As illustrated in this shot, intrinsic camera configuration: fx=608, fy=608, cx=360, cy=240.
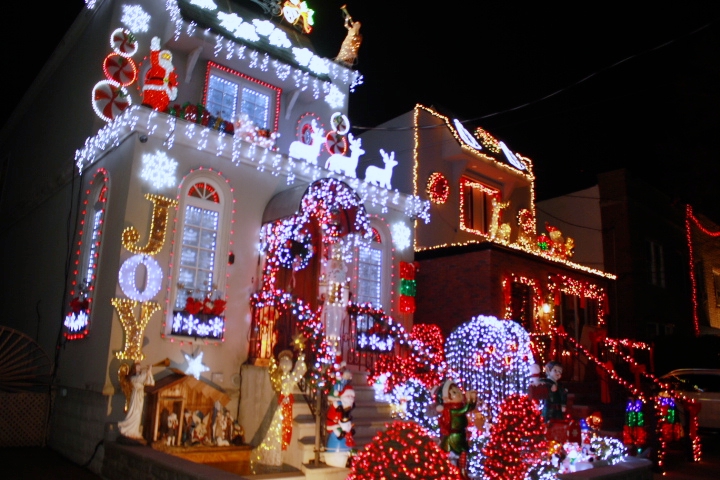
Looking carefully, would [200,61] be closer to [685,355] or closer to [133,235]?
[133,235]

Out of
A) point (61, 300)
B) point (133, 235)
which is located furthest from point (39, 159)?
point (133, 235)

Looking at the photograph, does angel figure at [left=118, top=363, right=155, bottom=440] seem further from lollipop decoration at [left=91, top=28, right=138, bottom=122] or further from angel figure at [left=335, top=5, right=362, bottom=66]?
angel figure at [left=335, top=5, right=362, bottom=66]

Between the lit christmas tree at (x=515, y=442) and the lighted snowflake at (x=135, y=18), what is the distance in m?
9.82

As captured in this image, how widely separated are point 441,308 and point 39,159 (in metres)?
11.0

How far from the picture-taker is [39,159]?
50.7ft

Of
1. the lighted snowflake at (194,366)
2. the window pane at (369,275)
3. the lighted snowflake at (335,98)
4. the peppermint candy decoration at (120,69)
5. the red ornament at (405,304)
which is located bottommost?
the lighted snowflake at (194,366)

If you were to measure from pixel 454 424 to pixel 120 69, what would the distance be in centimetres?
866

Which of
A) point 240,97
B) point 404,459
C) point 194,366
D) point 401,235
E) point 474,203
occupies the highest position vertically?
point 240,97

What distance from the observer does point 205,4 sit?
497 inches

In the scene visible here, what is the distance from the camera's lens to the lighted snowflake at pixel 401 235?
46.0 ft

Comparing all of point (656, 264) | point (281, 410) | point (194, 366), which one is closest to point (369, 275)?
point (194, 366)

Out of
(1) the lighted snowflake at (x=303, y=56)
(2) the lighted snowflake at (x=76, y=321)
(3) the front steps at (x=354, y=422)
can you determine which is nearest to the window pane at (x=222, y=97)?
(1) the lighted snowflake at (x=303, y=56)

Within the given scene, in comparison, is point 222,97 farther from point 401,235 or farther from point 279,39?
point 401,235

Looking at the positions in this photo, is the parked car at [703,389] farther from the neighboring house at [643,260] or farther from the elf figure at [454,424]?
the elf figure at [454,424]
